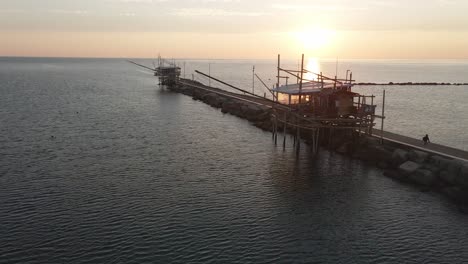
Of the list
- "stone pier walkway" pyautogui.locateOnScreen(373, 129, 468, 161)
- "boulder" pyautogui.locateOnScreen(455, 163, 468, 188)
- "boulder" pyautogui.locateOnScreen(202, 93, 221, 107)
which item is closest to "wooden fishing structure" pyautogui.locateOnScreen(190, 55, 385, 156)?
"stone pier walkway" pyautogui.locateOnScreen(373, 129, 468, 161)

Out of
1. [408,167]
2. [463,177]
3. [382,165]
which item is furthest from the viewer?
[382,165]

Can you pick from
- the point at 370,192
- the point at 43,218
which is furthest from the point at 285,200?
the point at 43,218

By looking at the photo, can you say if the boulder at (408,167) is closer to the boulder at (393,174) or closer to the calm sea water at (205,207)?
the boulder at (393,174)

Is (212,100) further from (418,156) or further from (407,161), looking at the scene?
(418,156)

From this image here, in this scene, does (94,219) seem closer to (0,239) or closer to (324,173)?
(0,239)

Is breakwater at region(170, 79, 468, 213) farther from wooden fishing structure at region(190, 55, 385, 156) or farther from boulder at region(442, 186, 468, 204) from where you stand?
wooden fishing structure at region(190, 55, 385, 156)

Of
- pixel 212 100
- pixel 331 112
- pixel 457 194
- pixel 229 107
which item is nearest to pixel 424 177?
pixel 457 194

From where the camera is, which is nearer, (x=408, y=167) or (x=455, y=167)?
(x=455, y=167)
